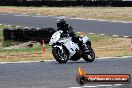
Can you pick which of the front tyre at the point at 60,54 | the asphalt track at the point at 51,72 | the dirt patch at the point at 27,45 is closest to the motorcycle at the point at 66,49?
the front tyre at the point at 60,54

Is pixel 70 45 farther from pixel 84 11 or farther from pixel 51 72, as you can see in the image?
pixel 84 11

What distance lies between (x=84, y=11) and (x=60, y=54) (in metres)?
31.6

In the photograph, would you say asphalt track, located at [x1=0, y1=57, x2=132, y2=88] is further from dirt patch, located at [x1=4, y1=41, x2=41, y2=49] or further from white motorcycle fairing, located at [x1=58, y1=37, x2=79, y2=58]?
dirt patch, located at [x1=4, y1=41, x2=41, y2=49]

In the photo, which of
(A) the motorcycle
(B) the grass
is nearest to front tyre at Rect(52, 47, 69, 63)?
(A) the motorcycle

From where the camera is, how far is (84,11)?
157 feet

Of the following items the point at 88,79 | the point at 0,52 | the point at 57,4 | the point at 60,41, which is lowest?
the point at 57,4

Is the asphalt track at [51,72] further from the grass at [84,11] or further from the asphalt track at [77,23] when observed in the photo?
the grass at [84,11]

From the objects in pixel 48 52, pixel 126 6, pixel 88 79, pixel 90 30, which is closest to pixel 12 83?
pixel 88 79

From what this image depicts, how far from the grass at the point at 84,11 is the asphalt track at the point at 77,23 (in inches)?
94.5

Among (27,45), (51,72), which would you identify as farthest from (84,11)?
(51,72)

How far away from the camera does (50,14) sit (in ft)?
154

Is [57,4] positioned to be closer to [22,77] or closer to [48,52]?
[48,52]

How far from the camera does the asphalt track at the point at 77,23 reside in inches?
1340

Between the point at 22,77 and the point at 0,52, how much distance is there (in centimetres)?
1124
